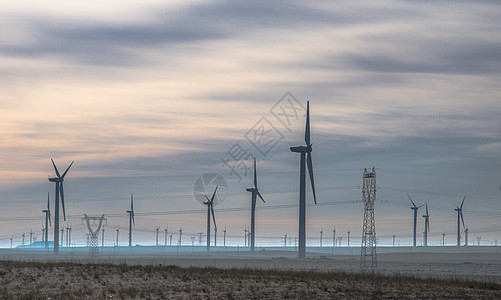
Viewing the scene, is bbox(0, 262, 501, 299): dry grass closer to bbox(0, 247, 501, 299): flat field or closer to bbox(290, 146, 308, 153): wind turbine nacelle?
bbox(0, 247, 501, 299): flat field

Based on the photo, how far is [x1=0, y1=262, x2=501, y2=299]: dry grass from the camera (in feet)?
189

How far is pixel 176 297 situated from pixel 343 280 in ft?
63.4

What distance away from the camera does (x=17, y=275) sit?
70750 mm

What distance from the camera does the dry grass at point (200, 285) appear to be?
5750 cm

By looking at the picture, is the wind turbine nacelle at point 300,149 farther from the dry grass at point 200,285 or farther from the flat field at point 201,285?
the flat field at point 201,285

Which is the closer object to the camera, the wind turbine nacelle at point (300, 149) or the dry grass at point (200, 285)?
the dry grass at point (200, 285)

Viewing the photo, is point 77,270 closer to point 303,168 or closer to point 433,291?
point 433,291

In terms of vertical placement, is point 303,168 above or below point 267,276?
above

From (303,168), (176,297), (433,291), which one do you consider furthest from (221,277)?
(303,168)

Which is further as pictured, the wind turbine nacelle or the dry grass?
the wind turbine nacelle

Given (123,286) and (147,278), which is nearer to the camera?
(123,286)

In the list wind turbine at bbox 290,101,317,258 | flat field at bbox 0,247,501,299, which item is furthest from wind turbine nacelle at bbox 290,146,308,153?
flat field at bbox 0,247,501,299

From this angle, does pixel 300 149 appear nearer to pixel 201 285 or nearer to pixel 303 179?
pixel 303 179

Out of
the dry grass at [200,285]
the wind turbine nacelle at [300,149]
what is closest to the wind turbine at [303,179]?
the wind turbine nacelle at [300,149]
